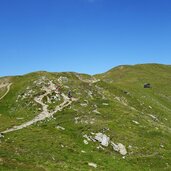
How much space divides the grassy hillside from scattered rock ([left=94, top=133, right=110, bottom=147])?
0.85m

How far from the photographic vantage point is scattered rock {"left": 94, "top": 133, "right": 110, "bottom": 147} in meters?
69.6

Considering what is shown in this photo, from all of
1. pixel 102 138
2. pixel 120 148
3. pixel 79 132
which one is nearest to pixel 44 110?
pixel 79 132

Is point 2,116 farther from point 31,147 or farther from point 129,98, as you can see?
point 129,98

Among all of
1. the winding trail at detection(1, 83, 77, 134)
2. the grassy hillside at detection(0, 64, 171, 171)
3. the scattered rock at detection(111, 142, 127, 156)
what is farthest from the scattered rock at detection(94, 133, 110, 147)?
the winding trail at detection(1, 83, 77, 134)

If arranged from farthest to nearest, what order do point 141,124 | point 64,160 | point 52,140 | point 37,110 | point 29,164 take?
point 37,110 < point 141,124 < point 52,140 < point 64,160 < point 29,164

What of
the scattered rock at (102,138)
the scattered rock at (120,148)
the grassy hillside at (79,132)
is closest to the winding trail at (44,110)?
the grassy hillside at (79,132)

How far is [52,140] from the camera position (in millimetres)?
65812

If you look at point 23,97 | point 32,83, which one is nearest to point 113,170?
point 23,97

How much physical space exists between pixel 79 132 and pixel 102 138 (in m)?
5.32

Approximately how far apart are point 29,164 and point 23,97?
178 feet

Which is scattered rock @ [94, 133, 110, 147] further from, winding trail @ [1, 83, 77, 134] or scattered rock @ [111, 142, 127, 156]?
winding trail @ [1, 83, 77, 134]

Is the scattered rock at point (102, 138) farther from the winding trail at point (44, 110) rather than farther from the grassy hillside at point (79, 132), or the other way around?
the winding trail at point (44, 110)

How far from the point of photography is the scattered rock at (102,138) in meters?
69.6

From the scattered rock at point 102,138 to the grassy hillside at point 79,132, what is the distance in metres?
0.85
